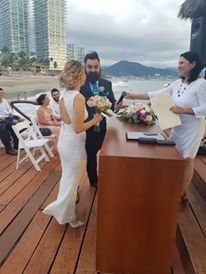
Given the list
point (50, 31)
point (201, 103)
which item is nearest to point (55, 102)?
point (201, 103)

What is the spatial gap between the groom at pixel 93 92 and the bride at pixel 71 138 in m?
0.56

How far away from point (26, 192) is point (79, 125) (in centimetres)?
138

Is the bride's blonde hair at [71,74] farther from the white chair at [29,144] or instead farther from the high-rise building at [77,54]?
the white chair at [29,144]

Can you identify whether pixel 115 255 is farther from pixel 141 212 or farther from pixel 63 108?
pixel 63 108

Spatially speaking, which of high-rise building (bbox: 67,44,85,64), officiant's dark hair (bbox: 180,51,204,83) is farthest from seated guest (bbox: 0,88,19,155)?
officiant's dark hair (bbox: 180,51,204,83)

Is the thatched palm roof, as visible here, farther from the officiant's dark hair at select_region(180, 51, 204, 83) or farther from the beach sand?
the beach sand

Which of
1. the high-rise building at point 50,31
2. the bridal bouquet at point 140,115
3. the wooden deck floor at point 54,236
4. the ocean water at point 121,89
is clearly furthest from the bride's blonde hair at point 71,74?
the high-rise building at point 50,31

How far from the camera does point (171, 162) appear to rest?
1469mm

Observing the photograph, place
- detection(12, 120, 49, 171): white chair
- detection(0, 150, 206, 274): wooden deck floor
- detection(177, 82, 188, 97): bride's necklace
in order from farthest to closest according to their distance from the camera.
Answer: detection(12, 120, 49, 171): white chair < detection(177, 82, 188, 97): bride's necklace < detection(0, 150, 206, 274): wooden deck floor

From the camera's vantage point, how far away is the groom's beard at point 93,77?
103 inches

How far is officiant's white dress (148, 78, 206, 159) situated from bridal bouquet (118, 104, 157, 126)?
1.42 feet

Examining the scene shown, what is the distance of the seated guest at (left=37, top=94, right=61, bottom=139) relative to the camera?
187 inches

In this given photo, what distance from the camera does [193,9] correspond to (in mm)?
3270

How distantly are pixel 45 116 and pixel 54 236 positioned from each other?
3009 millimetres
